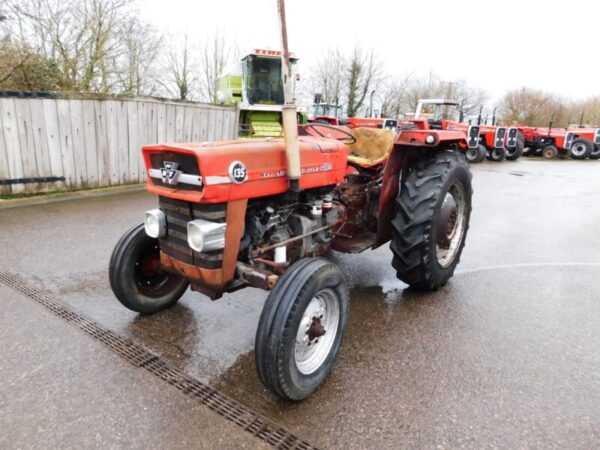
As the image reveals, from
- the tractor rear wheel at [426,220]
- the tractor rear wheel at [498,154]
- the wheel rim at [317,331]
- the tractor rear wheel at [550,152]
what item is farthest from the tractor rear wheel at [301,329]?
the tractor rear wheel at [550,152]

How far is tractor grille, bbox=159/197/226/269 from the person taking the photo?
87.7 inches

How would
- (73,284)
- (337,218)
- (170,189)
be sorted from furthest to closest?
(73,284) < (337,218) < (170,189)

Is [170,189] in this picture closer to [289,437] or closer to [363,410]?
[289,437]

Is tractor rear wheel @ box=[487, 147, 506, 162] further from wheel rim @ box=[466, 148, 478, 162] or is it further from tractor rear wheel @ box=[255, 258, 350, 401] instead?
tractor rear wheel @ box=[255, 258, 350, 401]

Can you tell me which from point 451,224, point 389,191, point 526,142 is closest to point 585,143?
point 526,142

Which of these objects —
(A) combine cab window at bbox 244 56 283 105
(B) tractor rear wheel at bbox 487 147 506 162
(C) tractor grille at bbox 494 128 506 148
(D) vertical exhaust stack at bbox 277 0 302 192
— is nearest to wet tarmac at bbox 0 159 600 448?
(D) vertical exhaust stack at bbox 277 0 302 192

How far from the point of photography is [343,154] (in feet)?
9.70

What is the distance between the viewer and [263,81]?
12242 millimetres

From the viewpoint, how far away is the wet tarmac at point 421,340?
2.04m

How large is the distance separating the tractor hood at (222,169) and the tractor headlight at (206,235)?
133 mm

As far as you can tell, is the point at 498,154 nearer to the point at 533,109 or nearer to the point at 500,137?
the point at 500,137

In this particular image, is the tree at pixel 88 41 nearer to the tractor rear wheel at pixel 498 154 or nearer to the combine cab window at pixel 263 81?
the combine cab window at pixel 263 81

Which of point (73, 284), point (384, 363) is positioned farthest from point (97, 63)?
point (384, 363)

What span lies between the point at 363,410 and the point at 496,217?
5.28 meters
